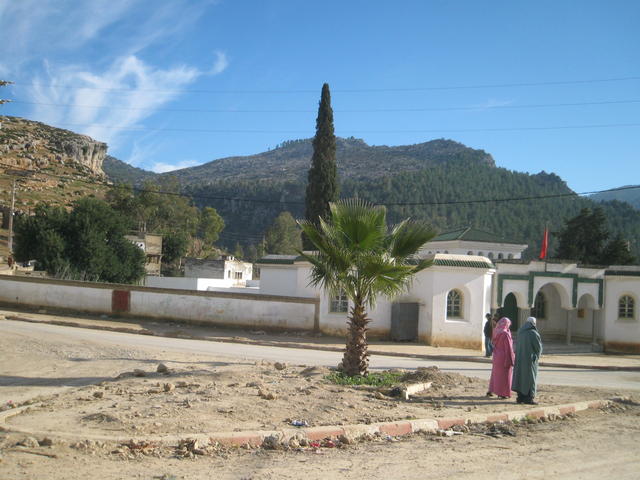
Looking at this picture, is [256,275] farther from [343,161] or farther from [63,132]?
[343,161]

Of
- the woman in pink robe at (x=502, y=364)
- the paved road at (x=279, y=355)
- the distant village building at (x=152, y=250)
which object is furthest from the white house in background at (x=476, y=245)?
the distant village building at (x=152, y=250)

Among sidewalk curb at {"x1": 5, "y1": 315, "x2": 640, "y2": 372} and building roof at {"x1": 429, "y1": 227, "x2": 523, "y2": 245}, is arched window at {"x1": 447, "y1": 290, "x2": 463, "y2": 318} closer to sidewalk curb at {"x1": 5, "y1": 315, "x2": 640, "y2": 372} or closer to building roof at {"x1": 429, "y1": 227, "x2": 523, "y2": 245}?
sidewalk curb at {"x1": 5, "y1": 315, "x2": 640, "y2": 372}

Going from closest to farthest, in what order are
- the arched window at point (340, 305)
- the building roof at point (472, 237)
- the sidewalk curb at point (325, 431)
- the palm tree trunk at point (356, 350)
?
1. the sidewalk curb at point (325, 431)
2. the palm tree trunk at point (356, 350)
3. the arched window at point (340, 305)
4. the building roof at point (472, 237)

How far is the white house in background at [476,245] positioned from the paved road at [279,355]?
1897 cm

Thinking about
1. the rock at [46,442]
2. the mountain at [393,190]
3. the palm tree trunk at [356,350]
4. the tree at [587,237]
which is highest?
the mountain at [393,190]

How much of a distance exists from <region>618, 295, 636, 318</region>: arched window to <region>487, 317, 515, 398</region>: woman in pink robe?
63.7 feet

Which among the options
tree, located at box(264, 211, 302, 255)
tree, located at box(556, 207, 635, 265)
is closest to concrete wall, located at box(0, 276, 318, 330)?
tree, located at box(556, 207, 635, 265)

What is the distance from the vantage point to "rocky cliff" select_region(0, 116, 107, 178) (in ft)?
306

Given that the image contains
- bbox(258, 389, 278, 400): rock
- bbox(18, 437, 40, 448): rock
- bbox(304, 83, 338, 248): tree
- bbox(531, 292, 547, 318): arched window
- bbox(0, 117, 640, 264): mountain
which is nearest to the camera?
bbox(18, 437, 40, 448): rock

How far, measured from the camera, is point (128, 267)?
168 ft

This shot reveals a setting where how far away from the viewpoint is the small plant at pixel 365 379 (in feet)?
38.6

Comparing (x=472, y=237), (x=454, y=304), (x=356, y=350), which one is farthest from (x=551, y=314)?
(x=356, y=350)

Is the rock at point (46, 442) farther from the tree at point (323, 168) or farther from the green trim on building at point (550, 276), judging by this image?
the tree at point (323, 168)

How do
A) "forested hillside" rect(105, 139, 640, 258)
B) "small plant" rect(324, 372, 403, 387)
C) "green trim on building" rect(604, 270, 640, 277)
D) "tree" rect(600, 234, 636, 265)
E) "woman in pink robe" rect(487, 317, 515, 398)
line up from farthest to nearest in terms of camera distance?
"forested hillside" rect(105, 139, 640, 258)
"tree" rect(600, 234, 636, 265)
"green trim on building" rect(604, 270, 640, 277)
"small plant" rect(324, 372, 403, 387)
"woman in pink robe" rect(487, 317, 515, 398)
